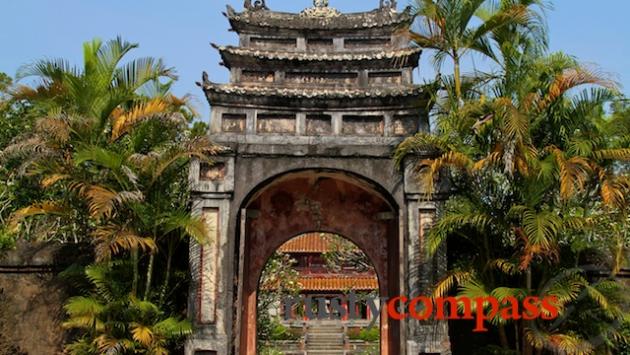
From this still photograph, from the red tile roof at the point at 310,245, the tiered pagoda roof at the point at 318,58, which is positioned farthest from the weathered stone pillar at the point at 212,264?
the red tile roof at the point at 310,245

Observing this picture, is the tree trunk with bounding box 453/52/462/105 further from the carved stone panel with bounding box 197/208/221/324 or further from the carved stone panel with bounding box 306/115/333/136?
the carved stone panel with bounding box 197/208/221/324

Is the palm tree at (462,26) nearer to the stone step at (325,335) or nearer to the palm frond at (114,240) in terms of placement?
the palm frond at (114,240)

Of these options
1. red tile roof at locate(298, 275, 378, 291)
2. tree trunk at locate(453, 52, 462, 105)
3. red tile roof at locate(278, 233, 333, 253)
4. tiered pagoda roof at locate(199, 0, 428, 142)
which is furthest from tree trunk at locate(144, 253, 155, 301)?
red tile roof at locate(278, 233, 333, 253)

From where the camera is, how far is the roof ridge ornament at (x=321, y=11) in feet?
40.1

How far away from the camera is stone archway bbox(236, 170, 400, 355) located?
36.6 ft

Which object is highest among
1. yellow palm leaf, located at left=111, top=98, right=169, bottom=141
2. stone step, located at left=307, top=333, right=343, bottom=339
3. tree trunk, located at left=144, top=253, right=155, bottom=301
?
yellow palm leaf, located at left=111, top=98, right=169, bottom=141

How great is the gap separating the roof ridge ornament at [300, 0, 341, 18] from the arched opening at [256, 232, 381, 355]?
1148 centimetres

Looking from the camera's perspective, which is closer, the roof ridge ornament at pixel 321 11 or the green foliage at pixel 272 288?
the roof ridge ornament at pixel 321 11

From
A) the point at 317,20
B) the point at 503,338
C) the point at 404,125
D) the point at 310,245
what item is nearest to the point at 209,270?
the point at 404,125

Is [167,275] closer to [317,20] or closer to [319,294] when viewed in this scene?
[317,20]

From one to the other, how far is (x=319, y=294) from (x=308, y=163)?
63.1 feet

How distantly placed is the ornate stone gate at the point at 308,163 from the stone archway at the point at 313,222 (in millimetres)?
19

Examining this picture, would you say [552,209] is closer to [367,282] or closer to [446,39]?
[446,39]

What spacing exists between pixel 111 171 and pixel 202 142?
123cm
